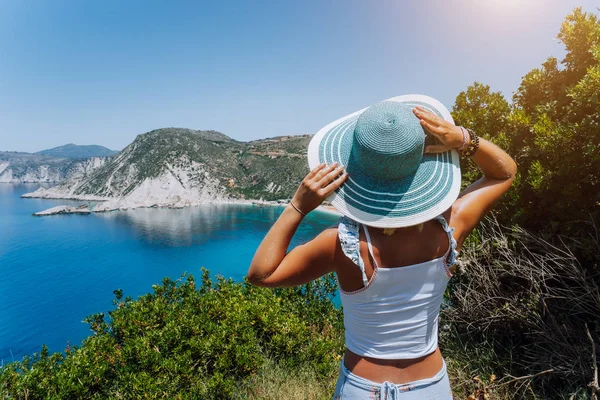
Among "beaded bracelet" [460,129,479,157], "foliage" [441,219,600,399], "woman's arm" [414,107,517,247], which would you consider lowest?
Answer: "foliage" [441,219,600,399]

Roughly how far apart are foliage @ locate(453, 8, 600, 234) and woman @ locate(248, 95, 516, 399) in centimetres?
301

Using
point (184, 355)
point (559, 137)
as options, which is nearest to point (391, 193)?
point (559, 137)

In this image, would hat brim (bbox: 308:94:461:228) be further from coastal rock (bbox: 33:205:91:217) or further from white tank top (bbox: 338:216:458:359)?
coastal rock (bbox: 33:205:91:217)

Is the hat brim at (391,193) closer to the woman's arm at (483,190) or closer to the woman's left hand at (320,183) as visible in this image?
the woman's left hand at (320,183)

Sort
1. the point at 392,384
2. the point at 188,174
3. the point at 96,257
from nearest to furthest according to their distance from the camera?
1. the point at 392,384
2. the point at 96,257
3. the point at 188,174

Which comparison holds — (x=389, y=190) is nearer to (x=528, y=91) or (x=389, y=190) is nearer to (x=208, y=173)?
(x=528, y=91)

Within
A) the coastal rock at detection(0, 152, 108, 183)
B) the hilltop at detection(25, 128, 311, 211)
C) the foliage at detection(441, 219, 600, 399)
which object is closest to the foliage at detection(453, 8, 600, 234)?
the foliage at detection(441, 219, 600, 399)

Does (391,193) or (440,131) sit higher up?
(440,131)

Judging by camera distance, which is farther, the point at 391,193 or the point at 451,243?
the point at 451,243

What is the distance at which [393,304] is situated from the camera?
1.09 metres

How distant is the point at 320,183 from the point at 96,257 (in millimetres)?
55868

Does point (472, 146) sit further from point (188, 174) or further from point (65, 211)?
point (65, 211)

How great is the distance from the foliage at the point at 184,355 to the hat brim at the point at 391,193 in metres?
3.49

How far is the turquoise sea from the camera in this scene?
31.0m
